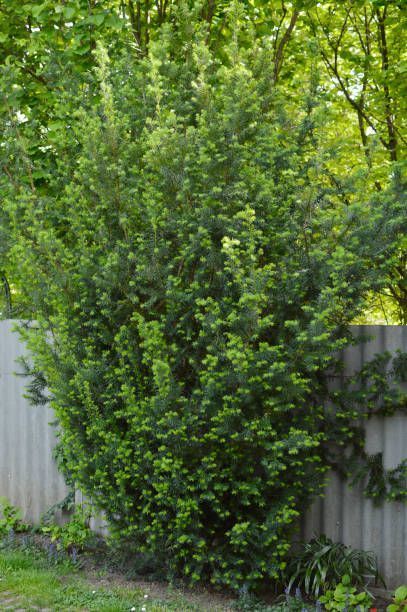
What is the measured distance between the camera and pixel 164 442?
4.42m

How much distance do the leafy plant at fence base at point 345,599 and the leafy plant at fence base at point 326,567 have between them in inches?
2.4

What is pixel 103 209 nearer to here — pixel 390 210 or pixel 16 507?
pixel 390 210

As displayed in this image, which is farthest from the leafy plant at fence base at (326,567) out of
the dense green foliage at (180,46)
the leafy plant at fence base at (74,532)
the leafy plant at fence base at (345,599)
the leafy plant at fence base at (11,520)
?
the leafy plant at fence base at (11,520)

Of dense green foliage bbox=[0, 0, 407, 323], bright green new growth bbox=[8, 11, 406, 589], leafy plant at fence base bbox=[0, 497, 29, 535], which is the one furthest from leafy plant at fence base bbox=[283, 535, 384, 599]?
leafy plant at fence base bbox=[0, 497, 29, 535]

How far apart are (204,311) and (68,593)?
2125 millimetres

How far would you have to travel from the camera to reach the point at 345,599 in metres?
4.51

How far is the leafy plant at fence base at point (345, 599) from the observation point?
4496 mm

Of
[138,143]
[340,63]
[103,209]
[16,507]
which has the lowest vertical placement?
[16,507]

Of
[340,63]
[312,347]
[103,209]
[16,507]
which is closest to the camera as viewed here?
[312,347]

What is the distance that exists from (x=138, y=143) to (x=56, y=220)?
41.4 inches

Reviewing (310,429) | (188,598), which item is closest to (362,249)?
(310,429)

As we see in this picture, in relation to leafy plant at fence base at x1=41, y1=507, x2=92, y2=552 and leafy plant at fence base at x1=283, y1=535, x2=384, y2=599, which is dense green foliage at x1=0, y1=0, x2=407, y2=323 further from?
leafy plant at fence base at x1=41, y1=507, x2=92, y2=552

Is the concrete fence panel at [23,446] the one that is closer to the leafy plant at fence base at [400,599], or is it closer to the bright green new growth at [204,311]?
the bright green new growth at [204,311]

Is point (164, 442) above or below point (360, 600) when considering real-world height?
above
